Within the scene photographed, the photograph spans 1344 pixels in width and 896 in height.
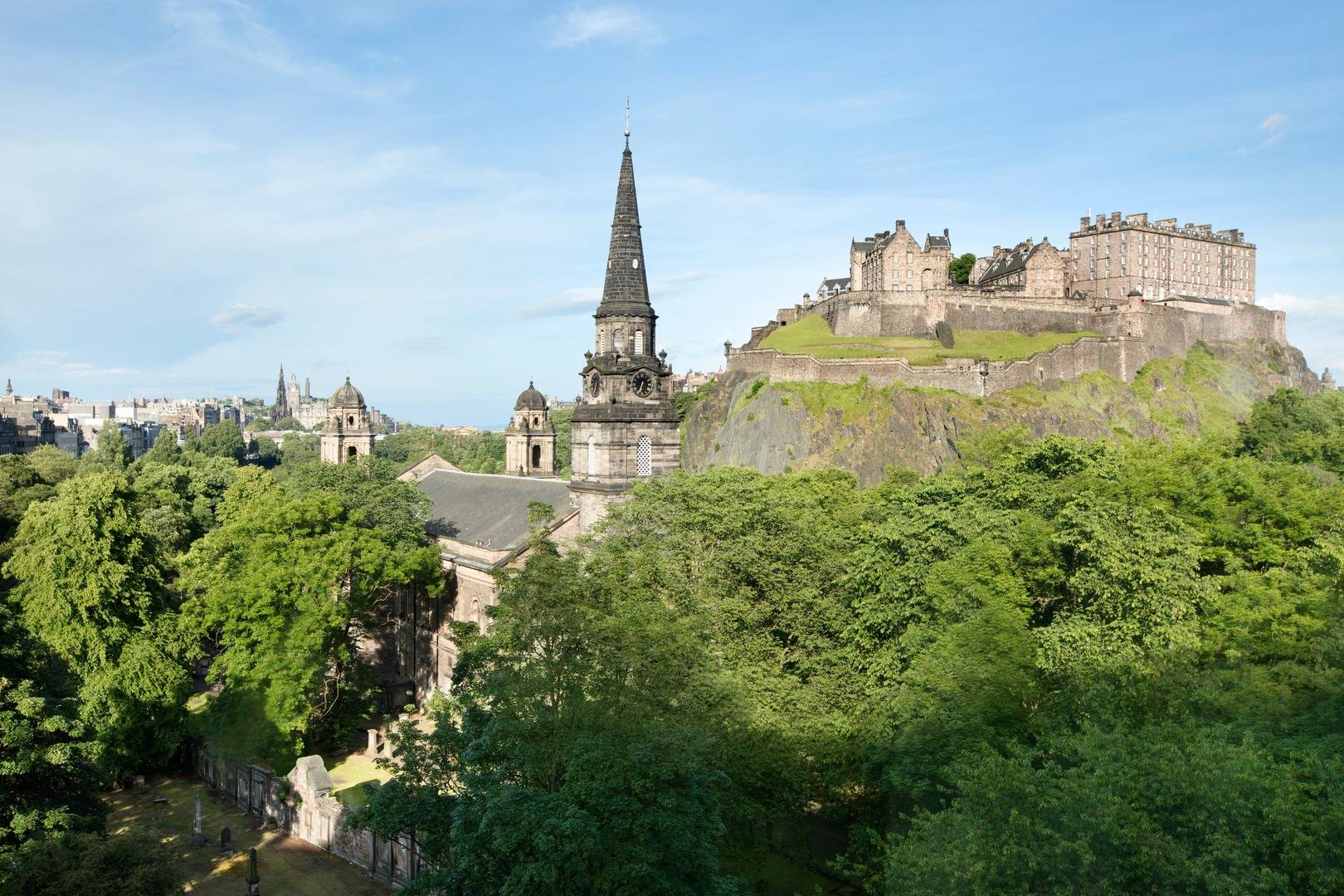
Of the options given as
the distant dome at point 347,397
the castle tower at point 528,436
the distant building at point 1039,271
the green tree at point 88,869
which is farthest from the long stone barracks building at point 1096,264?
the green tree at point 88,869

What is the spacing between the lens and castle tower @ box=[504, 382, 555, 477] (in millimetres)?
59000

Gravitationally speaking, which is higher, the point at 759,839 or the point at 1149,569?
the point at 1149,569

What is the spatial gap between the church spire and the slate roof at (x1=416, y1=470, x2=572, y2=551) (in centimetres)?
869

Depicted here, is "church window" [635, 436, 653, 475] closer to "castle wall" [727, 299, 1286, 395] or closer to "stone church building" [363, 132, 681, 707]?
"stone church building" [363, 132, 681, 707]

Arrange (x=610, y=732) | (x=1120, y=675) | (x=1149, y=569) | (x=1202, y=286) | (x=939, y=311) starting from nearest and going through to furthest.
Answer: (x=610, y=732) → (x=1120, y=675) → (x=1149, y=569) → (x=939, y=311) → (x=1202, y=286)

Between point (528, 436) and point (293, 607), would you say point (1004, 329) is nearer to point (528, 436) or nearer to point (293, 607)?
point (528, 436)

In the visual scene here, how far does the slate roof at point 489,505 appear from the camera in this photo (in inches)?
1604

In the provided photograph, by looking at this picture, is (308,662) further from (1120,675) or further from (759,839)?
(1120,675)

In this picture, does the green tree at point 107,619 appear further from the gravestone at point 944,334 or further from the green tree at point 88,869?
the gravestone at point 944,334

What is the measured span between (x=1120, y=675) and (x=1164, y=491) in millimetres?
11813

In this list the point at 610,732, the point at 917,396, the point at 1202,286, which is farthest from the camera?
the point at 1202,286

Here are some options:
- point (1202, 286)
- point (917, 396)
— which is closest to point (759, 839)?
point (917, 396)

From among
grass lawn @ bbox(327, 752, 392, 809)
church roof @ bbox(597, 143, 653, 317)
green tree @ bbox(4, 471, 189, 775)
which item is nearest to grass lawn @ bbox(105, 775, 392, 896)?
green tree @ bbox(4, 471, 189, 775)

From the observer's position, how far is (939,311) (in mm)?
88625
